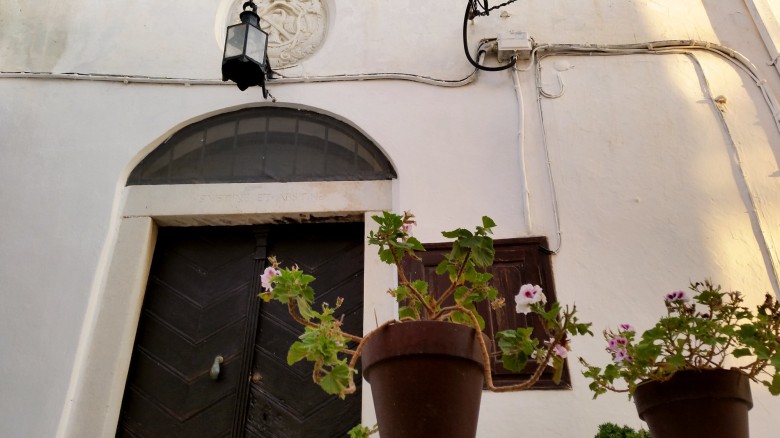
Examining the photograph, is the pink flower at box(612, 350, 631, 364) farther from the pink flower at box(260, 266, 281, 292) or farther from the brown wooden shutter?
the pink flower at box(260, 266, 281, 292)

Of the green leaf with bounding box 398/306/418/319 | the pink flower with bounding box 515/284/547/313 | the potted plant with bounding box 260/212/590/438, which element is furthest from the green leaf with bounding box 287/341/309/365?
the pink flower with bounding box 515/284/547/313

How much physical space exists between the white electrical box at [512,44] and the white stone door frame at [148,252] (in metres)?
1.22

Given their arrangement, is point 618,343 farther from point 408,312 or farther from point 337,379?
point 337,379

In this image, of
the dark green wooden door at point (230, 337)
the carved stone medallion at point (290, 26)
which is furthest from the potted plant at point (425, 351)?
the carved stone medallion at point (290, 26)

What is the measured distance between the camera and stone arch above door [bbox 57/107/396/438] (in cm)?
390

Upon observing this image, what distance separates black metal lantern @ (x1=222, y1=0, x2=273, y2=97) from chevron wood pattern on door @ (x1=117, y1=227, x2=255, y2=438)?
974mm

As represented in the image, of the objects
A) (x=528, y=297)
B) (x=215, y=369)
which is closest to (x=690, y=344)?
(x=528, y=297)

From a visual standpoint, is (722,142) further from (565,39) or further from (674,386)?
(674,386)

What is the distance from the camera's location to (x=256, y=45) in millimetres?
4285

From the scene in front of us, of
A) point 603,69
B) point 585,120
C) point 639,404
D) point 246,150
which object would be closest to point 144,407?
point 246,150

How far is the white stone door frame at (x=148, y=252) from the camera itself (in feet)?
12.7

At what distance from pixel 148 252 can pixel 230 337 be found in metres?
0.76

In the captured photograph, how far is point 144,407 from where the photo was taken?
13.2 feet

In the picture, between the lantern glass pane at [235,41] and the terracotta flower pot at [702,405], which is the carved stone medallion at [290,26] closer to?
the lantern glass pane at [235,41]
